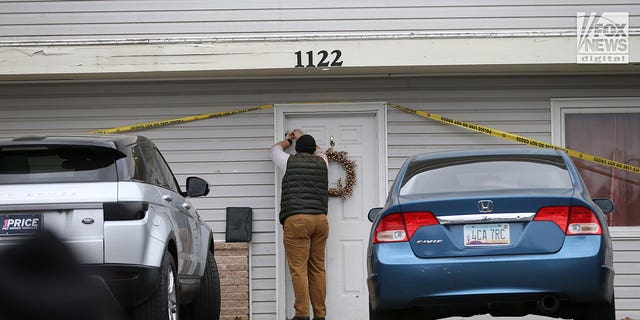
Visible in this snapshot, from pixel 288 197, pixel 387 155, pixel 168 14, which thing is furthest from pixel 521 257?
pixel 168 14

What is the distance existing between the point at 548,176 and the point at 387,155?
4.75 m

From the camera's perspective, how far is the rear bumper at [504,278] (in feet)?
24.2

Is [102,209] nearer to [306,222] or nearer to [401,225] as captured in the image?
[401,225]

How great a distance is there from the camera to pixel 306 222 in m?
11.5

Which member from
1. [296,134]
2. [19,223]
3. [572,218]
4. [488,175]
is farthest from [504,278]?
[296,134]

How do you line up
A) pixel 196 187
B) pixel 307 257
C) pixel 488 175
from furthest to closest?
pixel 307 257 < pixel 196 187 < pixel 488 175

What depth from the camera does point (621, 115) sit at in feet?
42.8

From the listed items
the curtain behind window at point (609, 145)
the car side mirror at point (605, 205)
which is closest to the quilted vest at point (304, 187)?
the curtain behind window at point (609, 145)

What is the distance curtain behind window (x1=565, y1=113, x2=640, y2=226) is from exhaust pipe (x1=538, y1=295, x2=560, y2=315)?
578cm

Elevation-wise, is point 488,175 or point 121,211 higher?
point 488,175

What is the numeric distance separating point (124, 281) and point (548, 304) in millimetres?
2797

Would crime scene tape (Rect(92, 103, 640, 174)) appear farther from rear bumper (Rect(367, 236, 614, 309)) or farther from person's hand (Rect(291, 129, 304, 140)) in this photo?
rear bumper (Rect(367, 236, 614, 309))

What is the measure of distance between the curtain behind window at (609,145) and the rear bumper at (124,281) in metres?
7.12

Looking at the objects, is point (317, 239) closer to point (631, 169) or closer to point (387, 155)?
point (387, 155)
